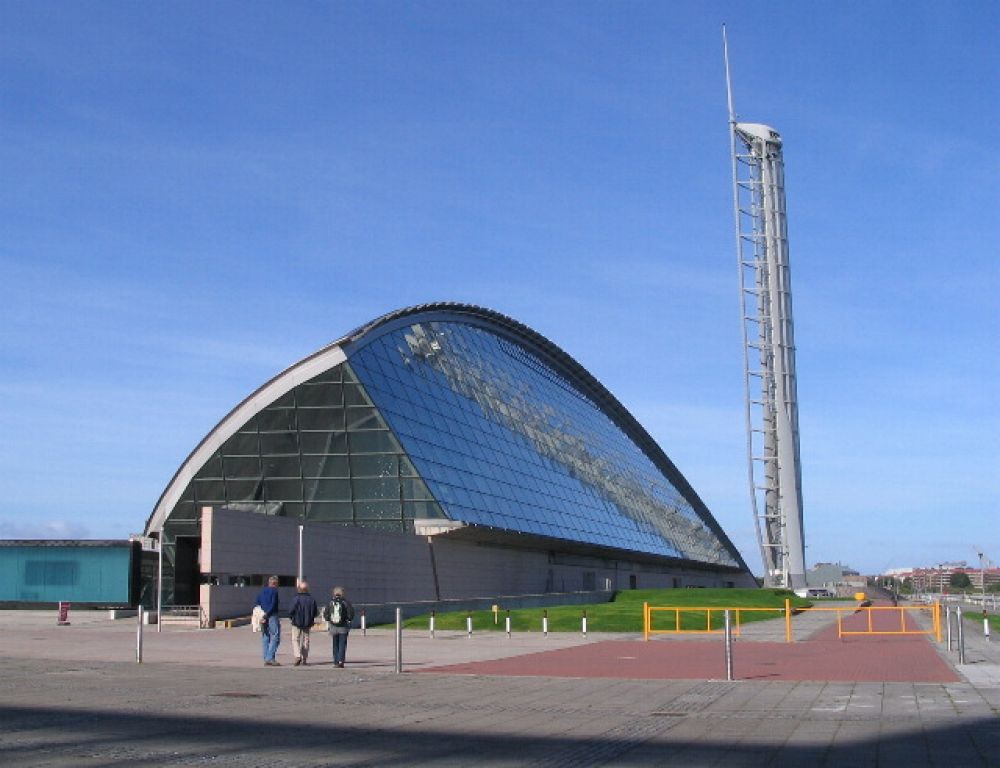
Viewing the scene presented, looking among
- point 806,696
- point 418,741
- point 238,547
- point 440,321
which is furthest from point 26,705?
point 440,321

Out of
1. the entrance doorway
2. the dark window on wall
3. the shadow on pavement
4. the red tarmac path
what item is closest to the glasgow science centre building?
the entrance doorway

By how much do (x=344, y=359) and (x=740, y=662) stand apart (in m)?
27.6

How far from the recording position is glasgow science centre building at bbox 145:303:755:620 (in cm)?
4041

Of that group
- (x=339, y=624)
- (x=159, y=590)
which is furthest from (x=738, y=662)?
(x=159, y=590)

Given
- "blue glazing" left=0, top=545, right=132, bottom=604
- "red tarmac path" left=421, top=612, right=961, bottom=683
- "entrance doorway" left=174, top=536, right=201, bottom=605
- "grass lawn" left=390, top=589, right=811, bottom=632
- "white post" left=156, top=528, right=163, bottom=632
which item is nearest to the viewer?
"red tarmac path" left=421, top=612, right=961, bottom=683

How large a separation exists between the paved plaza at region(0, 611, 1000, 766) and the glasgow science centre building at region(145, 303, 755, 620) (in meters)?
16.1

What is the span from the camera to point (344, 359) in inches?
1892

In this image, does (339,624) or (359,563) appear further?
(359,563)

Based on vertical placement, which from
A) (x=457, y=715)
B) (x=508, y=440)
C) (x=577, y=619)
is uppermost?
(x=508, y=440)

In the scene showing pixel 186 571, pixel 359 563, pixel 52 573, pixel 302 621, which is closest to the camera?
pixel 302 621

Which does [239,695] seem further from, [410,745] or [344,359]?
[344,359]

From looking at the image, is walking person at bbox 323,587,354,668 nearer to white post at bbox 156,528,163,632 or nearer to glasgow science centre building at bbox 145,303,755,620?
white post at bbox 156,528,163,632

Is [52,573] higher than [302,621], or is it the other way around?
[52,573]

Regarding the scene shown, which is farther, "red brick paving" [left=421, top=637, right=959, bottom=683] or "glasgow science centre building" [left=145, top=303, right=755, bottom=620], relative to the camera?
"glasgow science centre building" [left=145, top=303, right=755, bottom=620]
